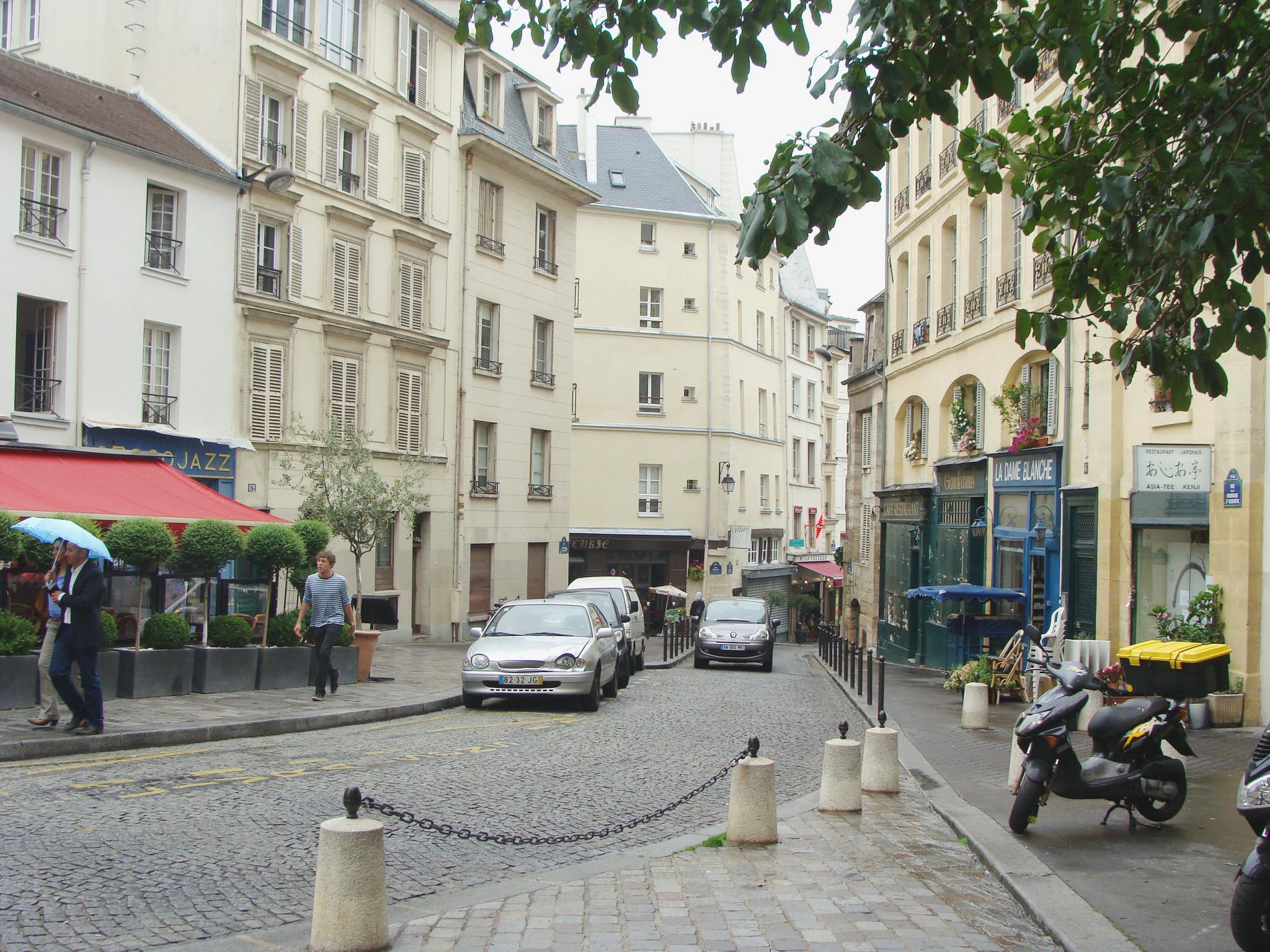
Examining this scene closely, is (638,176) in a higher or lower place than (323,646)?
higher

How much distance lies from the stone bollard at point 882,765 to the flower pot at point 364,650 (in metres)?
9.94

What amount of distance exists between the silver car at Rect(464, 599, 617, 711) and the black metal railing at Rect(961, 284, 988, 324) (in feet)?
39.9

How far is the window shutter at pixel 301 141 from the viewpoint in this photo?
26641 mm

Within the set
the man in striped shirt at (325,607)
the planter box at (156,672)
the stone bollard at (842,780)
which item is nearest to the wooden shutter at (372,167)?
the man in striped shirt at (325,607)

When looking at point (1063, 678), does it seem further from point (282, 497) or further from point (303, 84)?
point (303, 84)

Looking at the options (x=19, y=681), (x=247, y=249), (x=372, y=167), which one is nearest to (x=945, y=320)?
(x=372, y=167)

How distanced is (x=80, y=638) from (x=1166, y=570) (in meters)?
13.5

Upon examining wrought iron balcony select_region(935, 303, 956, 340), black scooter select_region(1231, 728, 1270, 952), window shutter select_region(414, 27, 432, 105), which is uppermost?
window shutter select_region(414, 27, 432, 105)

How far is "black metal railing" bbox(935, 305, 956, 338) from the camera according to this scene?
1065 inches

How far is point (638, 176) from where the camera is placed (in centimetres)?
5053

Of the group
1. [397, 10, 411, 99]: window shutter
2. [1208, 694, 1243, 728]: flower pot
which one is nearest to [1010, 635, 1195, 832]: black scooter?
[1208, 694, 1243, 728]: flower pot

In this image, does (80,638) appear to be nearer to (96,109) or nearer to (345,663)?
(345,663)

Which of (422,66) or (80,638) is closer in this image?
(80,638)

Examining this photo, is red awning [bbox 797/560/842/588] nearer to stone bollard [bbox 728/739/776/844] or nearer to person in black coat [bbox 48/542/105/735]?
person in black coat [bbox 48/542/105/735]
